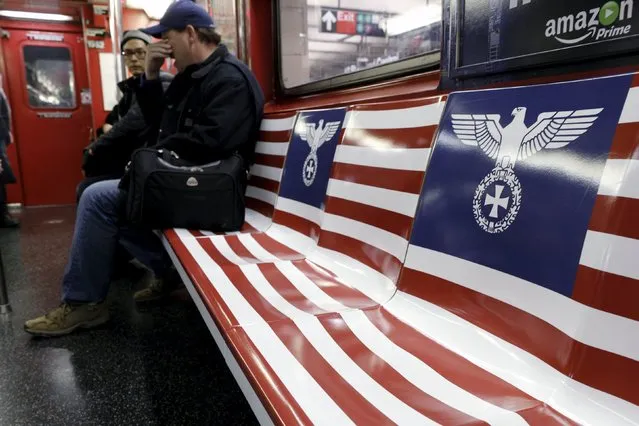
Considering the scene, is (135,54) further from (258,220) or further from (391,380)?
(391,380)

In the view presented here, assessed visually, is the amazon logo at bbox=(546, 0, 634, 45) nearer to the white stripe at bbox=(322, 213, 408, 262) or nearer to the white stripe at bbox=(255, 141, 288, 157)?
the white stripe at bbox=(322, 213, 408, 262)

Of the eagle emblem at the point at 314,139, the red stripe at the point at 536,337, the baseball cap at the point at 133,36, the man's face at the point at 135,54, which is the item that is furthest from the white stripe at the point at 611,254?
the baseball cap at the point at 133,36

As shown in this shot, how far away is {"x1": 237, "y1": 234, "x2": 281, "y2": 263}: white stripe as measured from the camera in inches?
65.1

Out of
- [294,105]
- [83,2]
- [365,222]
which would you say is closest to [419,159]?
[365,222]

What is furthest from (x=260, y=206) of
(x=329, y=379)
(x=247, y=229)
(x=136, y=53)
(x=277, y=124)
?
(x=136, y=53)

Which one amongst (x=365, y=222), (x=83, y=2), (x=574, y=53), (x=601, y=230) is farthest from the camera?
(x=83, y=2)

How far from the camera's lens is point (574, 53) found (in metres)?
1.05

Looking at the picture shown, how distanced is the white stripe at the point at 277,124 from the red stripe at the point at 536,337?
124cm

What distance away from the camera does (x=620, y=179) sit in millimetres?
765

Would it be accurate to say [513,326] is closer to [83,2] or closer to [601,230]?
[601,230]

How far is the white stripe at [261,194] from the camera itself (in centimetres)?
228

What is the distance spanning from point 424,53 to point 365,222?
2.35 ft

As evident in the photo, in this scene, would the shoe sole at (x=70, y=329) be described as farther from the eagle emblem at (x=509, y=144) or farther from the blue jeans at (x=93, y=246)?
the eagle emblem at (x=509, y=144)

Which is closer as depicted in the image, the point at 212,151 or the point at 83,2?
the point at 212,151
